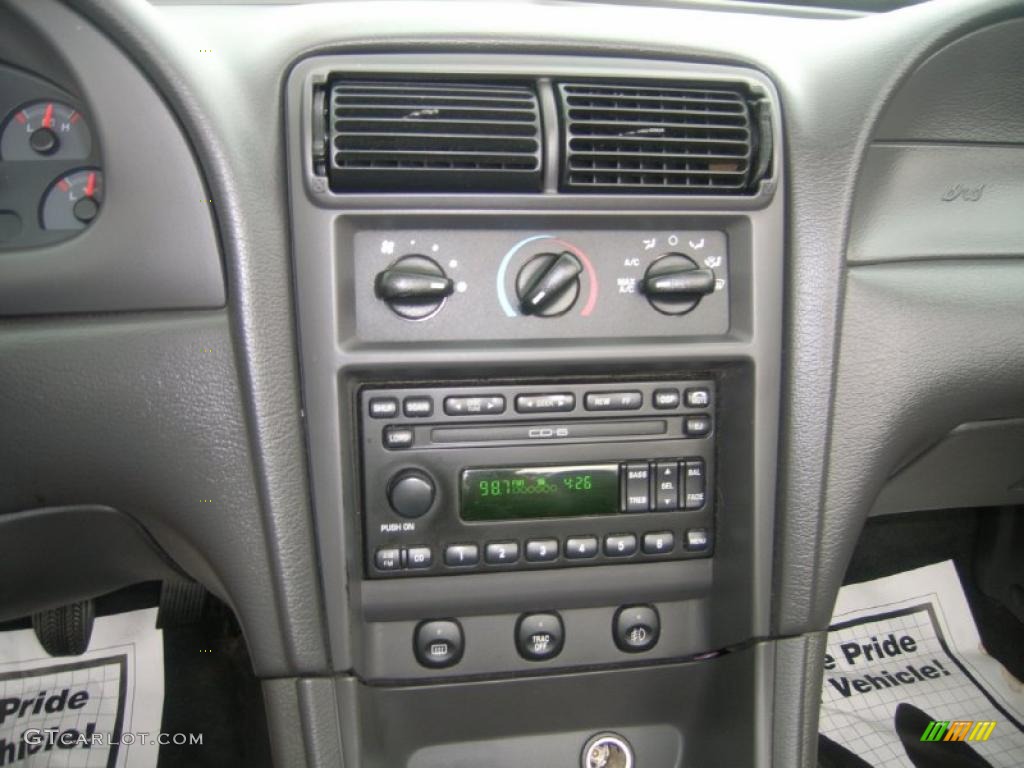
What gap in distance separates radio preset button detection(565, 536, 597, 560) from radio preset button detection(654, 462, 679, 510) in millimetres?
85

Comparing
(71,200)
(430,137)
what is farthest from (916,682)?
(71,200)

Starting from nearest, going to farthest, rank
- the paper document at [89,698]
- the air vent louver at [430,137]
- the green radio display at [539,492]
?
1. the air vent louver at [430,137]
2. the green radio display at [539,492]
3. the paper document at [89,698]

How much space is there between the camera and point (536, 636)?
96 cm

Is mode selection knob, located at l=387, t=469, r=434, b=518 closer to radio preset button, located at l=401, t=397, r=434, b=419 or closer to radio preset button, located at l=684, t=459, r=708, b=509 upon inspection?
radio preset button, located at l=401, t=397, r=434, b=419

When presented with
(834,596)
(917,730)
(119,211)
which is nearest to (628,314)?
(834,596)

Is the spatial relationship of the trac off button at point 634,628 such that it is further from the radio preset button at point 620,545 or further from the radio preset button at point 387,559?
the radio preset button at point 387,559

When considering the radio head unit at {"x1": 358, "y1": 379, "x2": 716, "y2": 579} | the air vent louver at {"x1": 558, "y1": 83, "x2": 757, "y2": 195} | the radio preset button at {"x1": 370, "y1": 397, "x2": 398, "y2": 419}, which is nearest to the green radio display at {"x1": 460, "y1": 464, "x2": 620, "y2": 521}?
the radio head unit at {"x1": 358, "y1": 379, "x2": 716, "y2": 579}

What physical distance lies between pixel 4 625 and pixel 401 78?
1.12 metres

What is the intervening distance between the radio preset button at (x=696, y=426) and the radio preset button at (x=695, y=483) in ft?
0.10

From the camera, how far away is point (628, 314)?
3.00ft

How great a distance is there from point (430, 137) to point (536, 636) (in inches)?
22.0

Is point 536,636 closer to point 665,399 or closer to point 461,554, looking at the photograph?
point 461,554

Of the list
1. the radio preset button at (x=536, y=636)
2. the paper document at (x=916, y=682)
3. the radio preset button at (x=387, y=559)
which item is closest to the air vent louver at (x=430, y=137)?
the radio preset button at (x=387, y=559)

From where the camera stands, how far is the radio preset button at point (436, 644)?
937 millimetres
